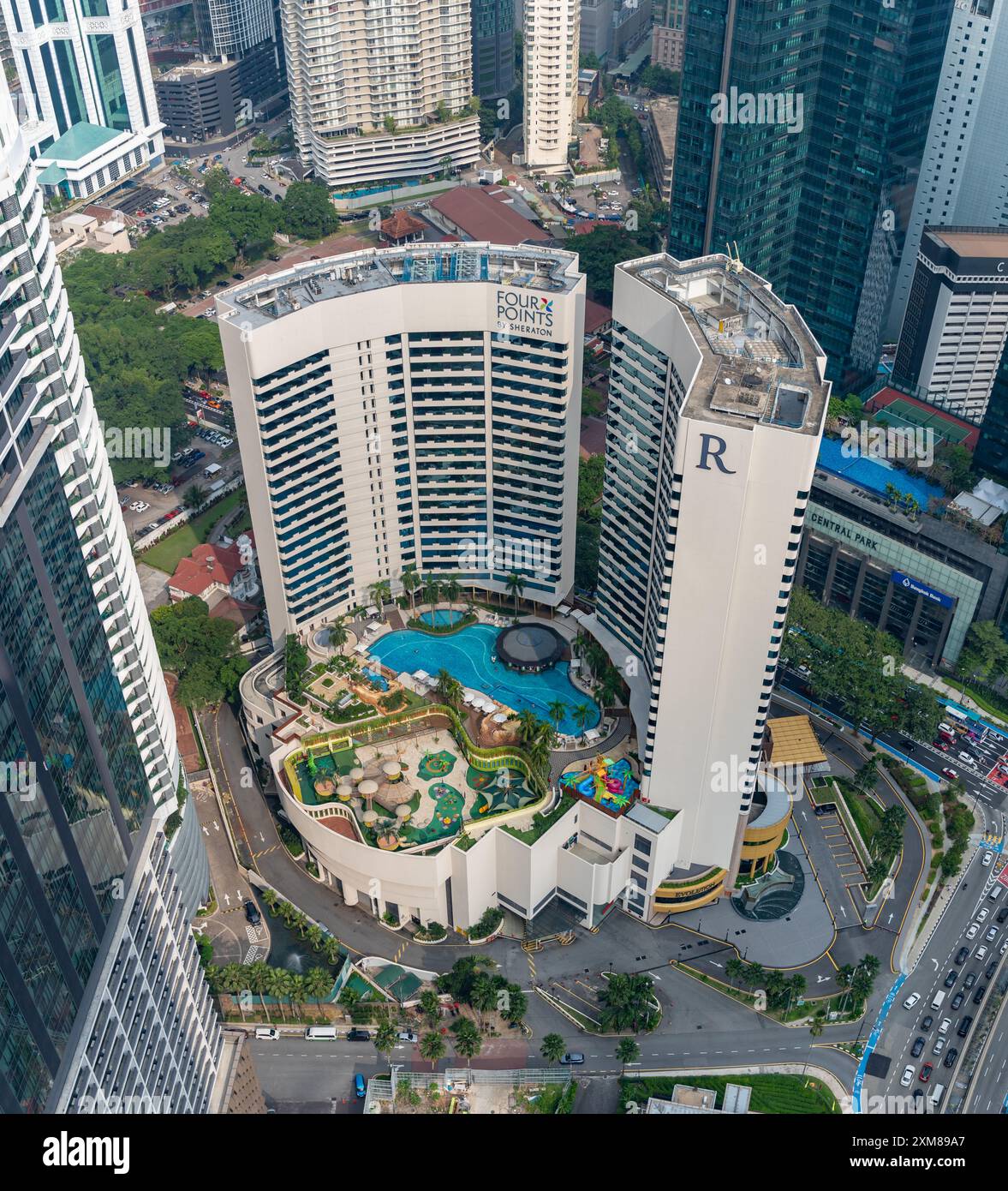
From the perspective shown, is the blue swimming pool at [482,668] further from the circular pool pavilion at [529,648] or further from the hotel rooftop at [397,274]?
the hotel rooftop at [397,274]

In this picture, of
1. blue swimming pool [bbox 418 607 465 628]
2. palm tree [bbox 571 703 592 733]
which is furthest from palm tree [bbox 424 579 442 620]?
palm tree [bbox 571 703 592 733]

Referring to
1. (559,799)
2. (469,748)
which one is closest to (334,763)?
(469,748)

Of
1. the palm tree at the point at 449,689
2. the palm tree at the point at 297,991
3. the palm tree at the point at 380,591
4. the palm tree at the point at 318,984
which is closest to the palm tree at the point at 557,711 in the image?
the palm tree at the point at 449,689

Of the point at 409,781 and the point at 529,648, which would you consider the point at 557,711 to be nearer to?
the point at 529,648

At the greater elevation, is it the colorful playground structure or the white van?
the colorful playground structure

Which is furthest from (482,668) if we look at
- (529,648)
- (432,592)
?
(432,592)

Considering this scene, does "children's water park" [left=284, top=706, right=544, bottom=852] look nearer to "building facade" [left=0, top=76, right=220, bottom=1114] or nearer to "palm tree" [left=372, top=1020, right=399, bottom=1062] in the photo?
"palm tree" [left=372, top=1020, right=399, bottom=1062]

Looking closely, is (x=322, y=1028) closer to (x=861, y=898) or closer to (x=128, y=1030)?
(x=128, y=1030)
